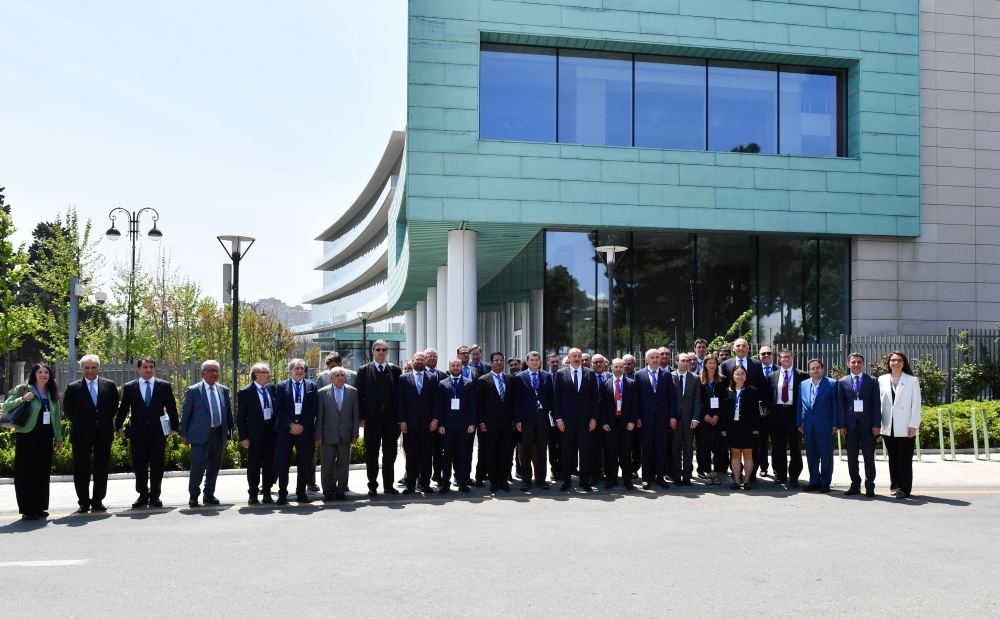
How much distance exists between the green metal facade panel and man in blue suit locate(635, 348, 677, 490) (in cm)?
898

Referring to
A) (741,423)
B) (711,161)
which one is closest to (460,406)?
(741,423)

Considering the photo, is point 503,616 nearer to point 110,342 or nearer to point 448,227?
point 448,227

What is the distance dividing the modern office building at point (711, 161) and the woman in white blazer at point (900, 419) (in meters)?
9.71

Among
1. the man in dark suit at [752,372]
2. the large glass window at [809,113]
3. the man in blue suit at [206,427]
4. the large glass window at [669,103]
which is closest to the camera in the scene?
the man in blue suit at [206,427]

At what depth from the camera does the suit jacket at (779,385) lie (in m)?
12.7

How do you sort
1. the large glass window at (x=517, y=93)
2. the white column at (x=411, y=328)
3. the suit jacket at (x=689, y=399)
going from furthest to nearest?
the white column at (x=411, y=328)
the large glass window at (x=517, y=93)
the suit jacket at (x=689, y=399)

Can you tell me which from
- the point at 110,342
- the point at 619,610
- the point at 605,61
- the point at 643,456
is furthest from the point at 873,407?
the point at 110,342

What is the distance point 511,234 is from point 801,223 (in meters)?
7.48

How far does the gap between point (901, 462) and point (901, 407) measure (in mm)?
738

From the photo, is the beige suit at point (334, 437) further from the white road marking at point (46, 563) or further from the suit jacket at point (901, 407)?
the suit jacket at point (901, 407)

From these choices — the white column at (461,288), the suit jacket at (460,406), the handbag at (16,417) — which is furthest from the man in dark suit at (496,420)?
the white column at (461,288)

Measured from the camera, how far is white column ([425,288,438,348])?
3516 cm

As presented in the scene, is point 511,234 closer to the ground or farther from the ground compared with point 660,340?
farther from the ground

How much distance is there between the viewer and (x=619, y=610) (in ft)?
20.0
